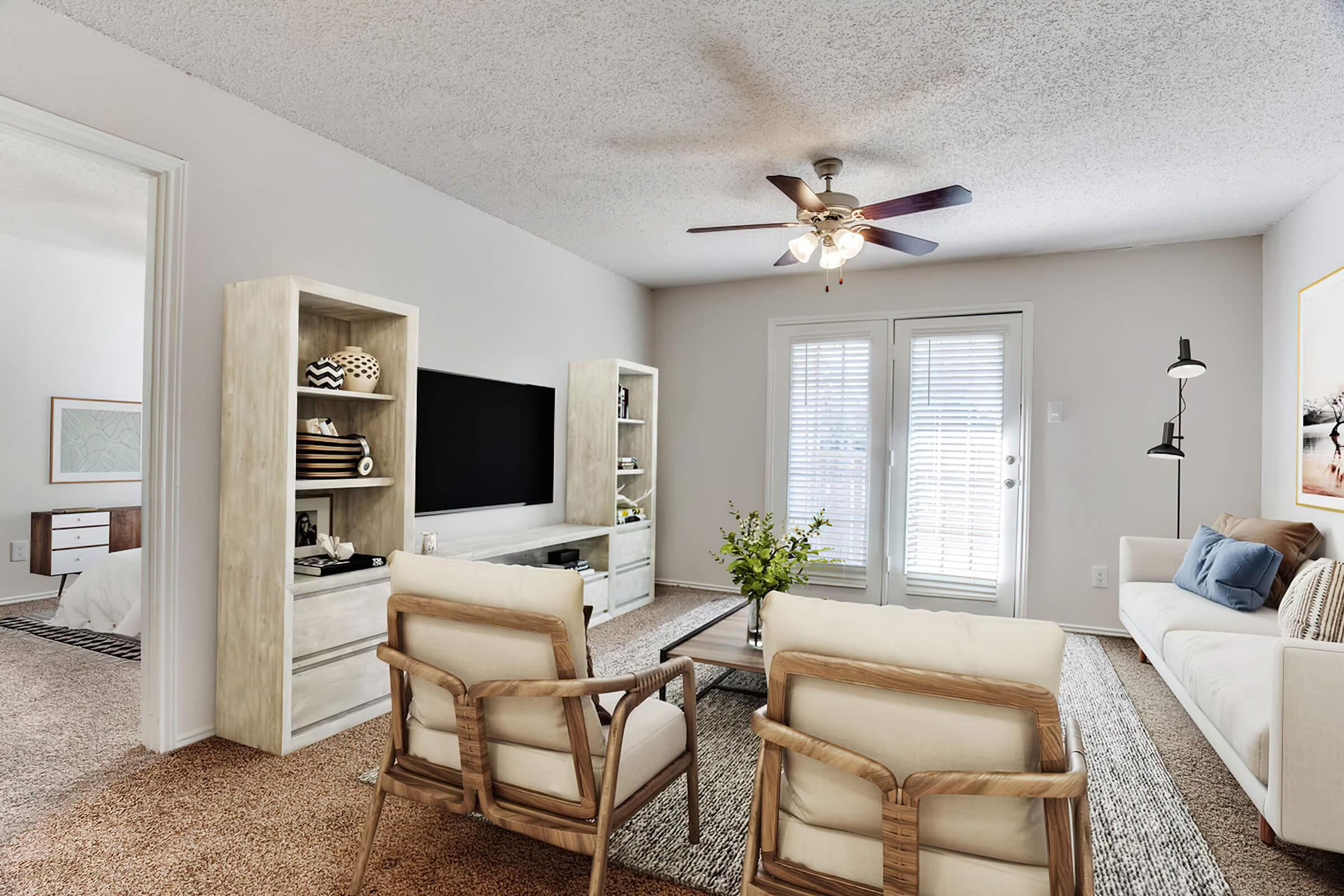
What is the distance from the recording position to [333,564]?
113 inches

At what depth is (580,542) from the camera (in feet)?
16.2

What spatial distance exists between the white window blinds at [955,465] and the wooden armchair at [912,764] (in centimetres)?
379

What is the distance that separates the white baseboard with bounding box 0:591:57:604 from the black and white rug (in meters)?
0.63

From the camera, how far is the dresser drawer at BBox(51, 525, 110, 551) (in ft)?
16.2

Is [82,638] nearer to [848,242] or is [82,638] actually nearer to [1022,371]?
[848,242]

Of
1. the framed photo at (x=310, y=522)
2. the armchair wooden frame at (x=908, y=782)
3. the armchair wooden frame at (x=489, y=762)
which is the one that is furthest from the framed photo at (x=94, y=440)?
the armchair wooden frame at (x=908, y=782)

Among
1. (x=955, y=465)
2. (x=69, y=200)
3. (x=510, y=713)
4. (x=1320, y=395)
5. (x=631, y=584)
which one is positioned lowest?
(x=631, y=584)

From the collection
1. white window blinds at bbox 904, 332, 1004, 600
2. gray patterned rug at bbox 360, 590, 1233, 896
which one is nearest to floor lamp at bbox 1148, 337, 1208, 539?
white window blinds at bbox 904, 332, 1004, 600

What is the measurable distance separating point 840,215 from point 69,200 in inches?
166

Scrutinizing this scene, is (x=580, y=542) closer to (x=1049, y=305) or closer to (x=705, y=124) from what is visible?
(x=705, y=124)

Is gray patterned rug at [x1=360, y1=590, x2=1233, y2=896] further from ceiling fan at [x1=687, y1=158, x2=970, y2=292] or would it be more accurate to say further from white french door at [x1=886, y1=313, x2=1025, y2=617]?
ceiling fan at [x1=687, y1=158, x2=970, y2=292]

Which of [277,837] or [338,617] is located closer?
[277,837]

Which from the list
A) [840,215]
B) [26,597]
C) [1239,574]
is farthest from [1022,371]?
[26,597]

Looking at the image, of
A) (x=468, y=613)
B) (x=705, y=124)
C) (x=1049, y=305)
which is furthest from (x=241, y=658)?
(x=1049, y=305)
